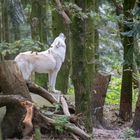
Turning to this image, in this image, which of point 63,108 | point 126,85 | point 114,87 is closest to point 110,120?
point 126,85

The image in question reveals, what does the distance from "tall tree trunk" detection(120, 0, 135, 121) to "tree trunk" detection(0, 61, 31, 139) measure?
14.5 feet

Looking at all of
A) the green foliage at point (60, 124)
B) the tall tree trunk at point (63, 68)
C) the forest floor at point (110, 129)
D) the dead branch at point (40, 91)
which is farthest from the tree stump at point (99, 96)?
the green foliage at point (60, 124)

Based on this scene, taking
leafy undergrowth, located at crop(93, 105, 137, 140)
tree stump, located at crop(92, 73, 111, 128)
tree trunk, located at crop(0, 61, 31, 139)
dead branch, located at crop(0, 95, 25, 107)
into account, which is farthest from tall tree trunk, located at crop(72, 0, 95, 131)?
tree stump, located at crop(92, 73, 111, 128)

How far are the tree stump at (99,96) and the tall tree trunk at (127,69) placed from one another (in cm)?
82

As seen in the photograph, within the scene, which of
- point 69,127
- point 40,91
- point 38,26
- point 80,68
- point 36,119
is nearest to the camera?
point 36,119

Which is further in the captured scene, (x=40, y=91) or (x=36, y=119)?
(x=40, y=91)

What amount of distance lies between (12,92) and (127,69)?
480 cm

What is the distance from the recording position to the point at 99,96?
1000 cm

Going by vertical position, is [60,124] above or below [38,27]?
below

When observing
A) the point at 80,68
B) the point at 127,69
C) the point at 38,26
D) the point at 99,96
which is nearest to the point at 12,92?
the point at 80,68

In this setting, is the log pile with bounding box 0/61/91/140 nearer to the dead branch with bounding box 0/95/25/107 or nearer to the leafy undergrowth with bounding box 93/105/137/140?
the dead branch with bounding box 0/95/25/107

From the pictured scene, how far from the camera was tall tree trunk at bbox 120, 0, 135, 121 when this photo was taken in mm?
10266

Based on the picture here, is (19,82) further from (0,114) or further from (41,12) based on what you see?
(41,12)

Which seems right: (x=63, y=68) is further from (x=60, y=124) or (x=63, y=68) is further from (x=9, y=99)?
(x=9, y=99)
